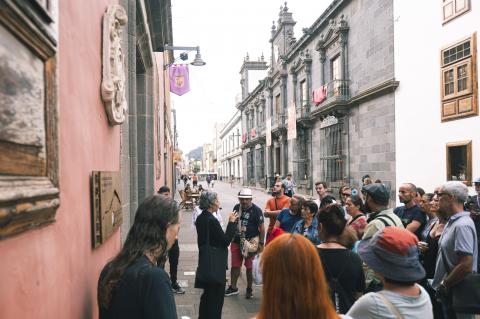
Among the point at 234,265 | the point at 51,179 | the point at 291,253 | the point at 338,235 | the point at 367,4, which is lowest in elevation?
the point at 234,265

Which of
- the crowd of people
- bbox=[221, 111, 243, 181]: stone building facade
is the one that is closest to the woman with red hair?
the crowd of people

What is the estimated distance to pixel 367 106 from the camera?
56.7ft

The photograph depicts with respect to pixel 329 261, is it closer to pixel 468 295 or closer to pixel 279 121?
pixel 468 295

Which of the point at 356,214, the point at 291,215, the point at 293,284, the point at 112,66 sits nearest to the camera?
the point at 293,284

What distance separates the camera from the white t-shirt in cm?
209

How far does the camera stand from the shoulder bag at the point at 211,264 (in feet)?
15.3

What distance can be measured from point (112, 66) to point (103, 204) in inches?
46.1

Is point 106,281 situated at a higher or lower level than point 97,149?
lower

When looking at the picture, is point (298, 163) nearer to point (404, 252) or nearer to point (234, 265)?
point (234, 265)

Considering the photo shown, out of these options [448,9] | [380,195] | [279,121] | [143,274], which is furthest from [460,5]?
[279,121]

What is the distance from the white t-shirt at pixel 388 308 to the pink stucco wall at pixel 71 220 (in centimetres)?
144

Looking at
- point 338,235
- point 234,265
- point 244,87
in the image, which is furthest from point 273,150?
point 338,235

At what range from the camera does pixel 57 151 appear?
1909mm

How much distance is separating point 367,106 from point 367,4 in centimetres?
401
